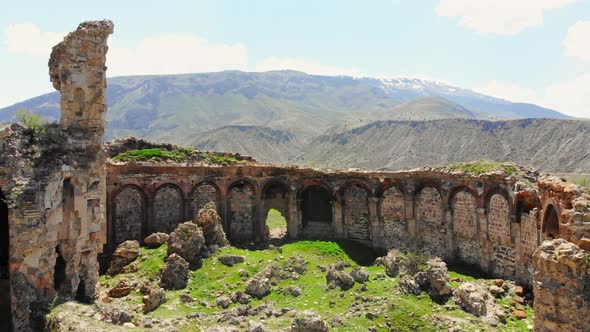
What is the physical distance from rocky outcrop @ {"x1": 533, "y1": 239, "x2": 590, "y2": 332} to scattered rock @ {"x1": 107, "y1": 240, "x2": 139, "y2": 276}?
16.9m

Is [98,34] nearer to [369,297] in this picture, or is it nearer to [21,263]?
[21,263]

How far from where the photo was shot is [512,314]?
1603 centimetres

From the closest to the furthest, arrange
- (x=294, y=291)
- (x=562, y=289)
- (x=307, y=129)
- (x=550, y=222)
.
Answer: (x=562, y=289) < (x=550, y=222) < (x=294, y=291) < (x=307, y=129)

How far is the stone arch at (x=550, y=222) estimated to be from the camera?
16.0 meters

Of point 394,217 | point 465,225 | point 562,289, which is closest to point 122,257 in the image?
point 394,217

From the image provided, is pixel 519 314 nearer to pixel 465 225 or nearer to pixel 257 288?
pixel 465 225

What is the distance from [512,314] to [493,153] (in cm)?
5945

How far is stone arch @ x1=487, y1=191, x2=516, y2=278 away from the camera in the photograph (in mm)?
19688

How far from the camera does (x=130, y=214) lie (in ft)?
84.2

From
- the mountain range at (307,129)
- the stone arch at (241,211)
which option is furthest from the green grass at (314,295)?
the mountain range at (307,129)

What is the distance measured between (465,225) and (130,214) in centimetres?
1797

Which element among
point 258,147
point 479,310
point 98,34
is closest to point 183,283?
point 98,34

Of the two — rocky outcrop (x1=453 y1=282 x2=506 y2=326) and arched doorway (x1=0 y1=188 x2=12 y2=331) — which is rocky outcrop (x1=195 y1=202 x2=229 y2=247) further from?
rocky outcrop (x1=453 y1=282 x2=506 y2=326)

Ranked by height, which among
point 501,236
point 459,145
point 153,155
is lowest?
point 501,236
